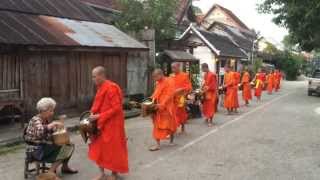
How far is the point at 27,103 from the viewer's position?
49.0 feet

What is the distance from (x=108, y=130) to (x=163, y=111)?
10.3 ft

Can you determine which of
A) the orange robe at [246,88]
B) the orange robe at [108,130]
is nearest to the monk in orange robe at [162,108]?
the orange robe at [108,130]

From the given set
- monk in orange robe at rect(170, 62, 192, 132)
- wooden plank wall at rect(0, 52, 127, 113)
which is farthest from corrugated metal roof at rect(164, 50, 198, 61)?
monk in orange robe at rect(170, 62, 192, 132)

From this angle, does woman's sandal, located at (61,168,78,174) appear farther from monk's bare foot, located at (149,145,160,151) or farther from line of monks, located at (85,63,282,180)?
monk's bare foot, located at (149,145,160,151)

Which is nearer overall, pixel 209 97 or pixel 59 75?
pixel 209 97

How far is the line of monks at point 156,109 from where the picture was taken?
8.13m

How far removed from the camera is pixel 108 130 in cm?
816

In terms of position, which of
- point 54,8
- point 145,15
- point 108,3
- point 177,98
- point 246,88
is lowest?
point 246,88

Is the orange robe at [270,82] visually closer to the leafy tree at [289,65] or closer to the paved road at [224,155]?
the paved road at [224,155]

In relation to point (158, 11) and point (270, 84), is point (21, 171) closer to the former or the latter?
point (158, 11)

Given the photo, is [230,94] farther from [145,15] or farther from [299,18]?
[299,18]

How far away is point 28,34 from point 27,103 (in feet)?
6.19

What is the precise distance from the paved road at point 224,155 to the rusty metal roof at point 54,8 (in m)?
4.45

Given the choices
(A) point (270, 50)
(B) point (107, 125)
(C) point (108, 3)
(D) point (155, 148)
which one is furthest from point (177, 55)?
(A) point (270, 50)
